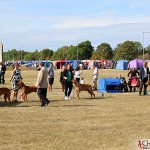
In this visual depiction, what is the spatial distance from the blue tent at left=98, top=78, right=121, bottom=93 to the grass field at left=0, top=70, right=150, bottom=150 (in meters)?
5.72

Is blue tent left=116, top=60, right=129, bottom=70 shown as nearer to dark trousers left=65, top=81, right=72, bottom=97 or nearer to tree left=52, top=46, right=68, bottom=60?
tree left=52, top=46, right=68, bottom=60

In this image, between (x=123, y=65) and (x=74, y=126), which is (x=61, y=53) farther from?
(x=74, y=126)

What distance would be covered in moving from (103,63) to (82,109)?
72.2 metres

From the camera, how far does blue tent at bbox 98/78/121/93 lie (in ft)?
71.8

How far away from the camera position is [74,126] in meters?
10.8

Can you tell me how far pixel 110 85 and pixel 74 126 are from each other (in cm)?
1138

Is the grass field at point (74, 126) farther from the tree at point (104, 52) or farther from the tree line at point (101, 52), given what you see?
the tree at point (104, 52)

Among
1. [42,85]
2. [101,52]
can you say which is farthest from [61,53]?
[42,85]

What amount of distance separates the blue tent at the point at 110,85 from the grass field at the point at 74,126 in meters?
5.72

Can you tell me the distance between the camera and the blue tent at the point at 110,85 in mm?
21891

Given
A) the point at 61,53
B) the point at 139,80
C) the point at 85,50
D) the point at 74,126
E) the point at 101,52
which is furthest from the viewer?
the point at 61,53

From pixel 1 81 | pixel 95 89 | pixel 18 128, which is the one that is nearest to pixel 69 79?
pixel 95 89

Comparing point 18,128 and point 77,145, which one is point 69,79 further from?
point 77,145

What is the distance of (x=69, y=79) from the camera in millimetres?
18609
